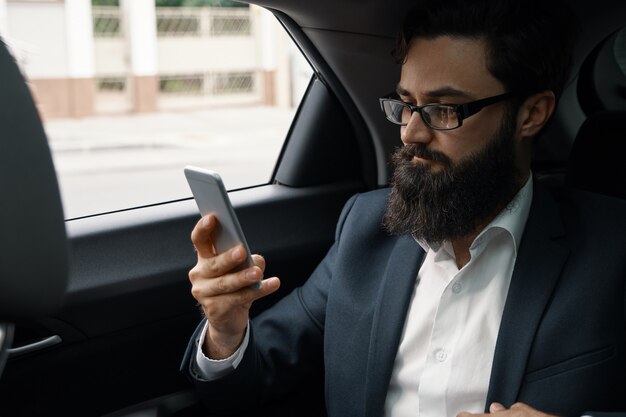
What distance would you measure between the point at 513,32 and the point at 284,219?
3.29ft

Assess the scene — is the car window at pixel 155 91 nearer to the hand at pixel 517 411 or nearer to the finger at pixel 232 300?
the finger at pixel 232 300

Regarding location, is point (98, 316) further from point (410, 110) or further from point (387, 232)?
point (410, 110)

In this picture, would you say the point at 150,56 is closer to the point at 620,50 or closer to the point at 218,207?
the point at 620,50

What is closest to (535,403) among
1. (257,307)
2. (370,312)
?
(370,312)

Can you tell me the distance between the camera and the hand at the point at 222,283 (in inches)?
55.7

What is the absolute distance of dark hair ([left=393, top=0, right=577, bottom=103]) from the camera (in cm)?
165

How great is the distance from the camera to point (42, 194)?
897 mm

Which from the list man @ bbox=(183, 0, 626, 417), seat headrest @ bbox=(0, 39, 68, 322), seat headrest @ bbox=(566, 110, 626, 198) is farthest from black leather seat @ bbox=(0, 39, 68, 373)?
seat headrest @ bbox=(566, 110, 626, 198)

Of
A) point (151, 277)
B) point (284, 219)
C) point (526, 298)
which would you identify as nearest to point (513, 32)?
point (526, 298)

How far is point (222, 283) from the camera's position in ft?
4.76

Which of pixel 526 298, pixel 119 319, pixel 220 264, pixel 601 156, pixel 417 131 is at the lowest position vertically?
pixel 119 319

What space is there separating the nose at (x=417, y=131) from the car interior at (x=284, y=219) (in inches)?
21.5

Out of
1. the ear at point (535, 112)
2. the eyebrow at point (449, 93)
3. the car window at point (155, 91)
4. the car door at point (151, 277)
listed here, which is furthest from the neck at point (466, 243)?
the car window at point (155, 91)

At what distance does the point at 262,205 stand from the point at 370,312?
2.47 ft
